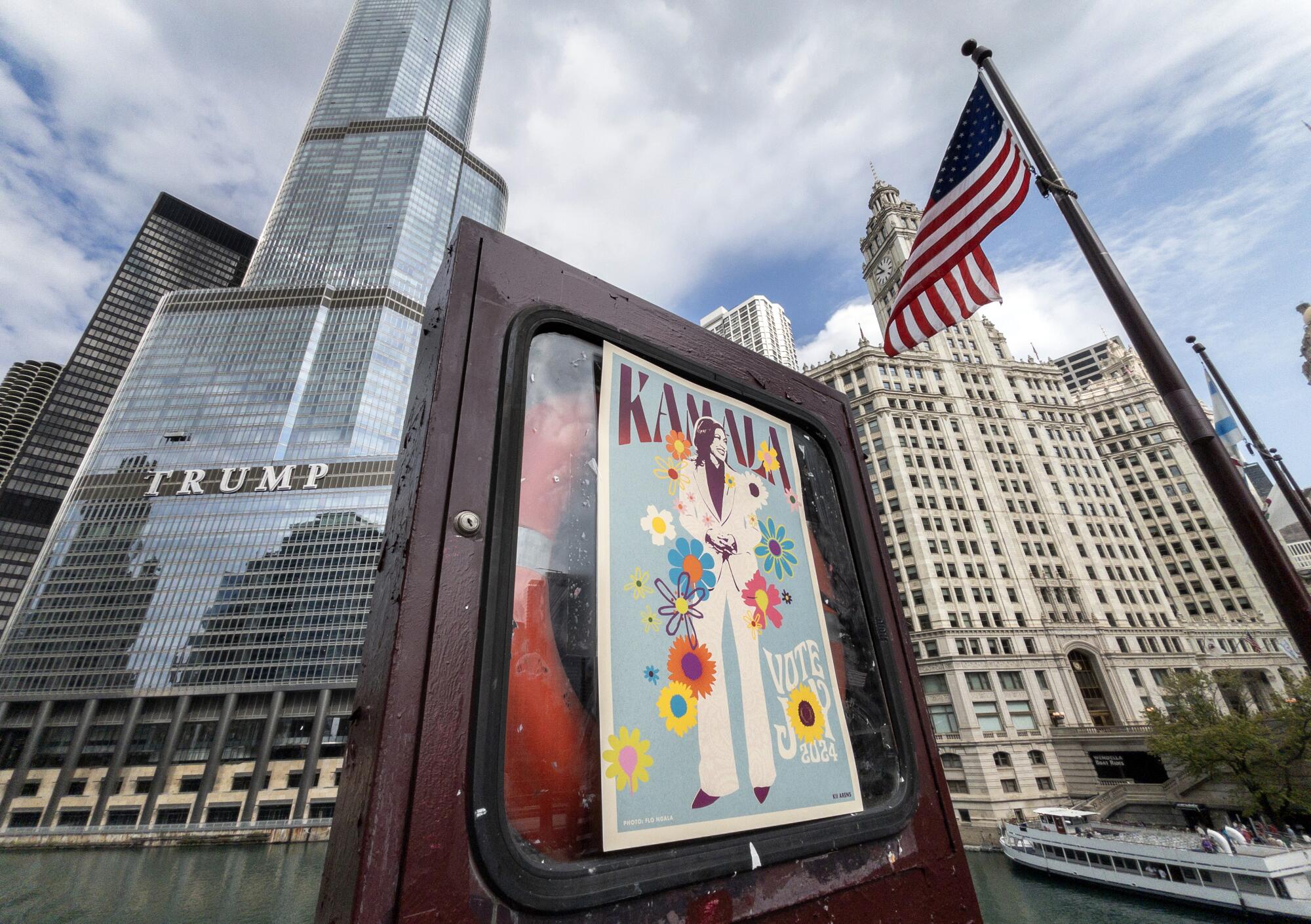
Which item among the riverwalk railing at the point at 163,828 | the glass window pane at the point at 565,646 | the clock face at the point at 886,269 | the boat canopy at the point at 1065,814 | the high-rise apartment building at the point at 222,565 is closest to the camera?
the glass window pane at the point at 565,646

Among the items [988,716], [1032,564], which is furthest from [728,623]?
[1032,564]

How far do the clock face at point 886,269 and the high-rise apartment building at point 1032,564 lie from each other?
26 cm

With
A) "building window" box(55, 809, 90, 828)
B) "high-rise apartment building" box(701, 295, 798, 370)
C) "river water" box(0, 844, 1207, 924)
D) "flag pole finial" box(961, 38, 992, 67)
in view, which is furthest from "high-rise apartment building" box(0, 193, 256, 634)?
"flag pole finial" box(961, 38, 992, 67)

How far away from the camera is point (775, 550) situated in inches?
80.5

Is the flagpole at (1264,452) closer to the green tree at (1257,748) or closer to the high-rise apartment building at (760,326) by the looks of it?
the green tree at (1257,748)

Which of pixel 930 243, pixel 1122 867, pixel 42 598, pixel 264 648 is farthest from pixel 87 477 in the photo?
pixel 1122 867

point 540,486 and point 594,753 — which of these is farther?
point 540,486

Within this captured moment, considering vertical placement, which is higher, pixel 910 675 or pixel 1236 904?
pixel 910 675

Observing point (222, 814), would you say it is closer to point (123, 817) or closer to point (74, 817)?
point (123, 817)

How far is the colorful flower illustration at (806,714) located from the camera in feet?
5.77

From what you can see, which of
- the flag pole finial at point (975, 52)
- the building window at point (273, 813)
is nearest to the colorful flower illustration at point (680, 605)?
the flag pole finial at point (975, 52)

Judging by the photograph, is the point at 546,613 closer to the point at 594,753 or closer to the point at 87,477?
the point at 594,753

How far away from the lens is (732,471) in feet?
6.85

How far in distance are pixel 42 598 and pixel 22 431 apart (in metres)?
88.6
